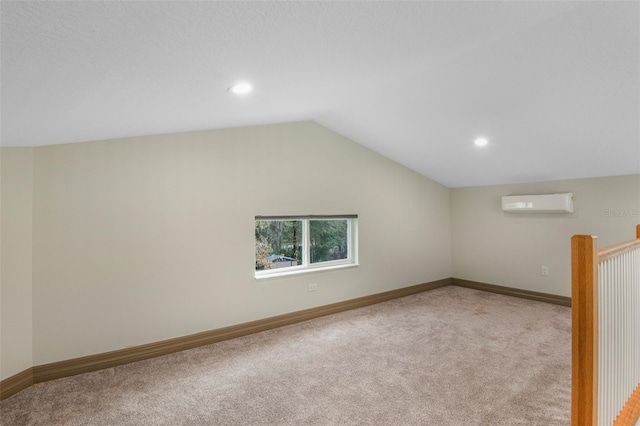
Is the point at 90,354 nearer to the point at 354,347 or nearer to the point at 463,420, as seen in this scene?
the point at 354,347

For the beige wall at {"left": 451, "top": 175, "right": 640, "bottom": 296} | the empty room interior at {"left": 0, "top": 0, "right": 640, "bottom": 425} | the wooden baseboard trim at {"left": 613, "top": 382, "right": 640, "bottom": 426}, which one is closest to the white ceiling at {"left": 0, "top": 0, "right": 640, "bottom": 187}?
the empty room interior at {"left": 0, "top": 0, "right": 640, "bottom": 425}

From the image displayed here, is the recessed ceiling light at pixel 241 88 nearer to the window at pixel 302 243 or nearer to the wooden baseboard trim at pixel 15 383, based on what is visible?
the window at pixel 302 243

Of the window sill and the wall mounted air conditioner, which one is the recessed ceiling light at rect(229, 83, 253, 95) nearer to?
the window sill

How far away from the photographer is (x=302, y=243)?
4.16 meters

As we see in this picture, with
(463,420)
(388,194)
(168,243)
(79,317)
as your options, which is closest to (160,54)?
(168,243)

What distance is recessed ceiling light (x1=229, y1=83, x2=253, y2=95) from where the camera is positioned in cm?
212

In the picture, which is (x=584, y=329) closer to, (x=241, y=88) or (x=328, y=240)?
(x=241, y=88)

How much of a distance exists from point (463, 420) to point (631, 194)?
3.54m

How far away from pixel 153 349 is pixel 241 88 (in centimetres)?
236

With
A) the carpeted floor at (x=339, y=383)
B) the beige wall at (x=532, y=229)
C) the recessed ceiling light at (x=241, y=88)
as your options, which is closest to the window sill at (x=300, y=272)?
the carpeted floor at (x=339, y=383)

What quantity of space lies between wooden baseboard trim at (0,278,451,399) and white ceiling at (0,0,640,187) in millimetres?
1677

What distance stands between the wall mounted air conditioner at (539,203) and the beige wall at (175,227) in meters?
1.97

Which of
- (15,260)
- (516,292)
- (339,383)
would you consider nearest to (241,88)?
(15,260)

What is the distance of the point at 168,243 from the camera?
122 inches
